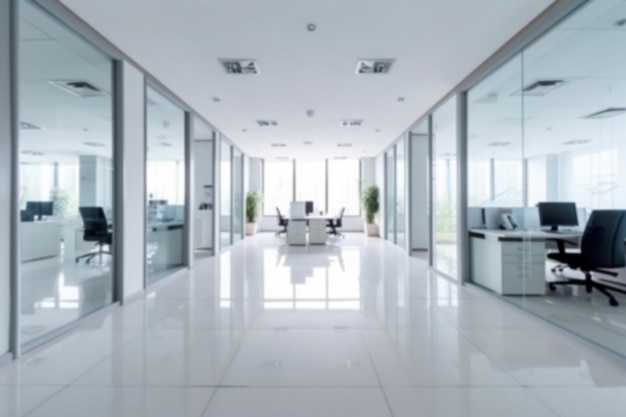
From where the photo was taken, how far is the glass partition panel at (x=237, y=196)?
11.7 meters

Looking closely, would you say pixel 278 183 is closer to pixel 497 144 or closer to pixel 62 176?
pixel 497 144

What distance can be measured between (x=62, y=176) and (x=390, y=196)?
32.8 feet

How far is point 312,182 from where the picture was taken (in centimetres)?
1592

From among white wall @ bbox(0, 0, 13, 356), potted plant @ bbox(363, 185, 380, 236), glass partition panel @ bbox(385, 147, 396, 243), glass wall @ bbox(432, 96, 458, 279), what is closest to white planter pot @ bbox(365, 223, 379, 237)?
potted plant @ bbox(363, 185, 380, 236)

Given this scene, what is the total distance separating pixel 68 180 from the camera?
3826 millimetres

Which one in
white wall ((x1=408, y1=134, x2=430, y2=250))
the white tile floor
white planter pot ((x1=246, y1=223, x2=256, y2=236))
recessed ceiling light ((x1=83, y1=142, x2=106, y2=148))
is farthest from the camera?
white planter pot ((x1=246, y1=223, x2=256, y2=236))

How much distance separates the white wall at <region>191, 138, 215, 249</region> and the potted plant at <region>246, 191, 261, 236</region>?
4063 mm

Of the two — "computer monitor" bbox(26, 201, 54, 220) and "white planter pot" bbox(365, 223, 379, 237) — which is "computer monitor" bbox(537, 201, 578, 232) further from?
"white planter pot" bbox(365, 223, 379, 237)

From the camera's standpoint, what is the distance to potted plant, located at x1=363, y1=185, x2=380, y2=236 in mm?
13656

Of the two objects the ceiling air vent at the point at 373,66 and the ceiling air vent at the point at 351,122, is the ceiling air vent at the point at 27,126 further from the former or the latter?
the ceiling air vent at the point at 351,122

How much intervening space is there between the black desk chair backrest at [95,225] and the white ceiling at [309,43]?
2.11 meters

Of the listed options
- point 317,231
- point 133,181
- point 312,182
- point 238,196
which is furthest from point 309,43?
point 312,182

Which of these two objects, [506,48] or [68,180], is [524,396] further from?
[68,180]

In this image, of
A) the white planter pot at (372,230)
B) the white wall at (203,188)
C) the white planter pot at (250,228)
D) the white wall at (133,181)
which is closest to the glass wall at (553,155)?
the white wall at (133,181)
